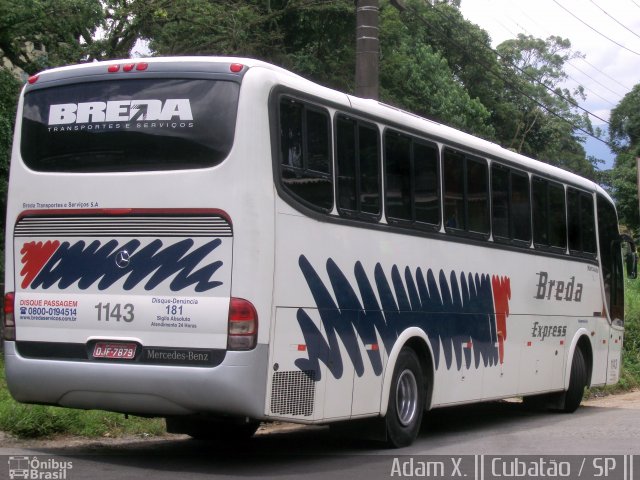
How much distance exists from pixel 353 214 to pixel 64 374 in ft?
9.78

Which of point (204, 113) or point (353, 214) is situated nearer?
point (204, 113)

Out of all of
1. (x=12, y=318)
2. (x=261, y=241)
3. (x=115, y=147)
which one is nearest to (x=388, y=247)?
(x=261, y=241)

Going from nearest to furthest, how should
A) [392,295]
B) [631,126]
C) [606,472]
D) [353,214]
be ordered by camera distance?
1. [606,472]
2. [353,214]
3. [392,295]
4. [631,126]

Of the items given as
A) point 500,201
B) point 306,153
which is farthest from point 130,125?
point 500,201

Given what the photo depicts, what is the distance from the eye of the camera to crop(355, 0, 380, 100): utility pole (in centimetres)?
1445

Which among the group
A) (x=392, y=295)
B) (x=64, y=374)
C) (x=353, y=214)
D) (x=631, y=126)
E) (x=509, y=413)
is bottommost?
(x=509, y=413)

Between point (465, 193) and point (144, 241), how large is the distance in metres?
4.67

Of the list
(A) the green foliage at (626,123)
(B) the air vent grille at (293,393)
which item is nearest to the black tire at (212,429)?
(B) the air vent grille at (293,393)

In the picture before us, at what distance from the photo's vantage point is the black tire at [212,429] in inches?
417

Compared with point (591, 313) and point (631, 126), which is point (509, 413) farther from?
point (631, 126)

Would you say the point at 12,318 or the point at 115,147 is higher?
the point at 115,147

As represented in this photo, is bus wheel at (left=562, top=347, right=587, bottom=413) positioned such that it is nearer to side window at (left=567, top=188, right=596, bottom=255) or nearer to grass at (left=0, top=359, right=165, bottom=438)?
side window at (left=567, top=188, right=596, bottom=255)

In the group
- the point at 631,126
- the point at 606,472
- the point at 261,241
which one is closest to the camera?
the point at 261,241

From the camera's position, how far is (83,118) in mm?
9008
